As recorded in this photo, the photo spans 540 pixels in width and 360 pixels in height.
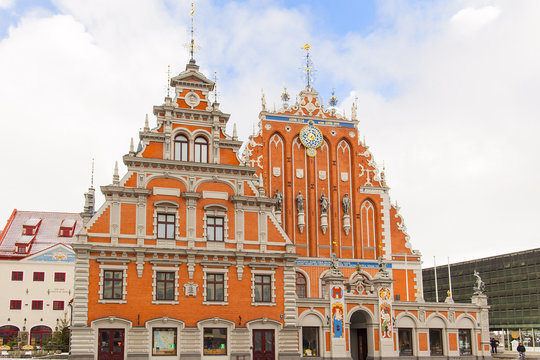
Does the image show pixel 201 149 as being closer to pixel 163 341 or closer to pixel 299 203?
pixel 163 341

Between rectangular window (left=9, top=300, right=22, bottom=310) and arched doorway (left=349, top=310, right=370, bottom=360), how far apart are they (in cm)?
3169

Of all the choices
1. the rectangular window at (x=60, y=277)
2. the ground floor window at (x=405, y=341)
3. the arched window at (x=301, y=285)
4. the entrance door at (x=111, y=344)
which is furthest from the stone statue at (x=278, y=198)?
the rectangular window at (x=60, y=277)

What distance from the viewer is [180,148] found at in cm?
3628

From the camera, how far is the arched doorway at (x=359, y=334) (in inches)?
1516

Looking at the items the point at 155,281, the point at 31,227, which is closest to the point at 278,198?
the point at 155,281

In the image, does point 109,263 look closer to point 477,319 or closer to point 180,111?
point 180,111

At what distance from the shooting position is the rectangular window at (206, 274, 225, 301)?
113ft

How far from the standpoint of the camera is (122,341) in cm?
3228

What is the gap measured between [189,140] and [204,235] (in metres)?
5.89

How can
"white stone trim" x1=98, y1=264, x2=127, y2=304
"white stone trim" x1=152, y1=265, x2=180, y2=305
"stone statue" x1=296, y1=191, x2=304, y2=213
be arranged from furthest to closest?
"stone statue" x1=296, y1=191, x2=304, y2=213
"white stone trim" x1=152, y1=265, x2=180, y2=305
"white stone trim" x1=98, y1=264, x2=127, y2=304

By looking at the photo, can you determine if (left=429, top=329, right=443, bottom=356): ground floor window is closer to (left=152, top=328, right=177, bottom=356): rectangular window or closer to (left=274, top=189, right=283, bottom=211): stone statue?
(left=274, top=189, right=283, bottom=211): stone statue

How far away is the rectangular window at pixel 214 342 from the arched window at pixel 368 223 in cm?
1668

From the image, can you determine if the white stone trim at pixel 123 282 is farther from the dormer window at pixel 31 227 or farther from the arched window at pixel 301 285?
the dormer window at pixel 31 227

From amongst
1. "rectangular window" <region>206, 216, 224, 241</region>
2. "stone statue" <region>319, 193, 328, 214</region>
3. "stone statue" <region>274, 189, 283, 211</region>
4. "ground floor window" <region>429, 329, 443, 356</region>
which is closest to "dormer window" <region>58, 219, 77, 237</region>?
"stone statue" <region>274, 189, 283, 211</region>
